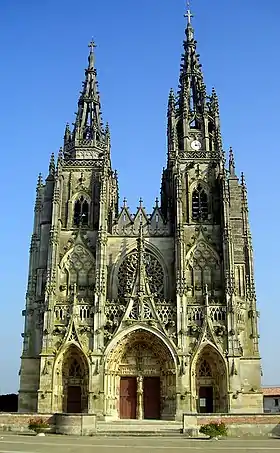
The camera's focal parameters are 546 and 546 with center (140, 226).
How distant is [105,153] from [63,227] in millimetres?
6614

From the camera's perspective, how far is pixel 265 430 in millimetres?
26781

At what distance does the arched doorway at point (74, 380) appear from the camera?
35469mm

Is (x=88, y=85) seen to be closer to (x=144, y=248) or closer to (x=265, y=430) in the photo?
(x=144, y=248)

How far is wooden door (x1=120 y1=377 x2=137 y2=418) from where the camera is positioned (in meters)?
35.9

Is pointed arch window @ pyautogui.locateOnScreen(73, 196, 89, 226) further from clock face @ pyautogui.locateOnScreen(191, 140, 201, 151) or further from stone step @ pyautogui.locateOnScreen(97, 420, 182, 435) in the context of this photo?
stone step @ pyautogui.locateOnScreen(97, 420, 182, 435)

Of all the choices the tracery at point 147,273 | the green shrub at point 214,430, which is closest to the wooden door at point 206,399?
the tracery at point 147,273

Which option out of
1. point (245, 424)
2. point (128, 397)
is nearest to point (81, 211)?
point (128, 397)

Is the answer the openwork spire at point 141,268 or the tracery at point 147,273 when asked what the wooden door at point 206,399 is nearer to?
the tracery at point 147,273

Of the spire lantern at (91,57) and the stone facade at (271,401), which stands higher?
the spire lantern at (91,57)

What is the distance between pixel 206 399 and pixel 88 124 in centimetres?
2367

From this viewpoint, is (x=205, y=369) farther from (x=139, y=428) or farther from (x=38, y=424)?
(x=38, y=424)

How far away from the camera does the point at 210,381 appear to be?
35.9 m

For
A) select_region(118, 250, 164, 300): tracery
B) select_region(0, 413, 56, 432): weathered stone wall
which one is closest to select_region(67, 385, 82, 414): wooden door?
select_region(0, 413, 56, 432): weathered stone wall

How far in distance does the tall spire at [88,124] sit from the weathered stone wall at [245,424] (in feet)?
75.0
